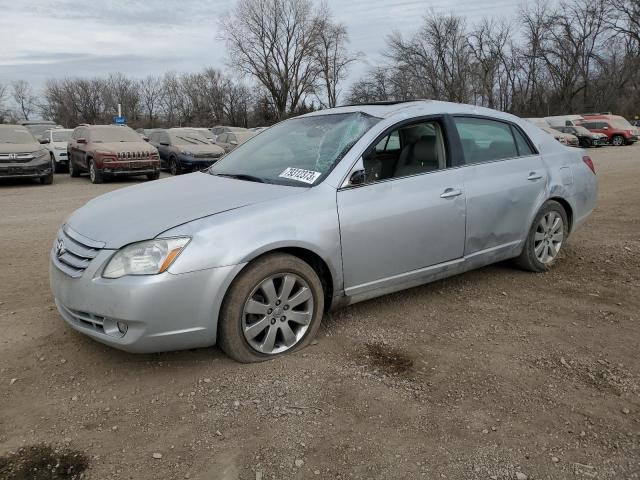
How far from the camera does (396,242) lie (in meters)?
3.72

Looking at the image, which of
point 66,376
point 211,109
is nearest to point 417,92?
point 211,109

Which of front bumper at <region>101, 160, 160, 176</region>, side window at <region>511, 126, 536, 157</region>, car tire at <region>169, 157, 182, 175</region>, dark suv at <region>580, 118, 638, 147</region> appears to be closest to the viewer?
side window at <region>511, 126, 536, 157</region>

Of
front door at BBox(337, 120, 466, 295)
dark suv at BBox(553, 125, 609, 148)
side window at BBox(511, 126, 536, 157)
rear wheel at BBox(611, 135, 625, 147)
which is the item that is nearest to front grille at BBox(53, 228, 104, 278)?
front door at BBox(337, 120, 466, 295)

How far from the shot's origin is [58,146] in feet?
57.2

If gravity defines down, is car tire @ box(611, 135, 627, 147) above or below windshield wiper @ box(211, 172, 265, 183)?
below

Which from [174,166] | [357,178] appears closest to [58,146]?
[174,166]

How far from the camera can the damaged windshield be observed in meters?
3.70

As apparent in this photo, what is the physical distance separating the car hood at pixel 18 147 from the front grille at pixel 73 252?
38.7ft

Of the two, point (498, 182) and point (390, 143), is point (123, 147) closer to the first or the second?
point (390, 143)

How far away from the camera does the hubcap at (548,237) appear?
487cm

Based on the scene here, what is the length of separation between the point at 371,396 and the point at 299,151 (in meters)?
1.94

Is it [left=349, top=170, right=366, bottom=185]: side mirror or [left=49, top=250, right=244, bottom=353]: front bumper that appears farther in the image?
[left=349, top=170, right=366, bottom=185]: side mirror

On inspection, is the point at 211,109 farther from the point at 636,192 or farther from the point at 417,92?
the point at 636,192

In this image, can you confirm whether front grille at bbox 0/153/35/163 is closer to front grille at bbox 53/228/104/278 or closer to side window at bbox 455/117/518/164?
front grille at bbox 53/228/104/278
